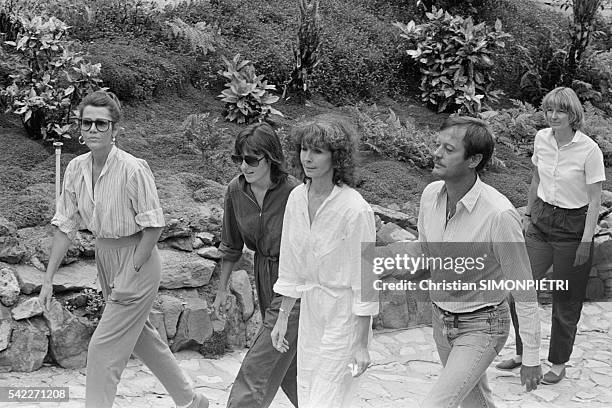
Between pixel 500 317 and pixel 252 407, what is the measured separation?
1.37 m

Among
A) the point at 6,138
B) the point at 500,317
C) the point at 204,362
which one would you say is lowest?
the point at 204,362

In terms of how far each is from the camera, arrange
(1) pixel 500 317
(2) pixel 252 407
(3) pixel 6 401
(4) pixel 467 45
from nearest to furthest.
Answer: (1) pixel 500 317, (2) pixel 252 407, (3) pixel 6 401, (4) pixel 467 45

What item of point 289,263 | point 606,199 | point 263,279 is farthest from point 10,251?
point 606,199

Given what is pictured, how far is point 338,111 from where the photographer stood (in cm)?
1043

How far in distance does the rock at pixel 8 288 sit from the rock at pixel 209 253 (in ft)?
4.69

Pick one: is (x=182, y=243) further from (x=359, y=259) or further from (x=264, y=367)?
(x=359, y=259)

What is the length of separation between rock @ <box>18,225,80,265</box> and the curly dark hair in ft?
8.68

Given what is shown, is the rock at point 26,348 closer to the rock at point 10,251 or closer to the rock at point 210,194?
the rock at point 10,251

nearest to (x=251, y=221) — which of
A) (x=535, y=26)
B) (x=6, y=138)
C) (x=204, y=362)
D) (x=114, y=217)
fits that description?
(x=114, y=217)

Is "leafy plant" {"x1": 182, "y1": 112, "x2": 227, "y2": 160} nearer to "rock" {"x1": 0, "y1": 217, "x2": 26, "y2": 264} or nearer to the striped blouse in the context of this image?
"rock" {"x1": 0, "y1": 217, "x2": 26, "y2": 264}

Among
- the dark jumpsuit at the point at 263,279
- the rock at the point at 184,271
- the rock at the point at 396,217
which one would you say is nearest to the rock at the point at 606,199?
the rock at the point at 396,217

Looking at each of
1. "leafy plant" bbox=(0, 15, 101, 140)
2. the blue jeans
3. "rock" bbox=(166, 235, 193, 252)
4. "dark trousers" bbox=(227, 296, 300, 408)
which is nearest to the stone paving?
"rock" bbox=(166, 235, 193, 252)

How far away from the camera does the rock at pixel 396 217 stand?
322 inches

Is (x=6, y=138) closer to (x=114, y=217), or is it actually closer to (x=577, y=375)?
(x=114, y=217)
